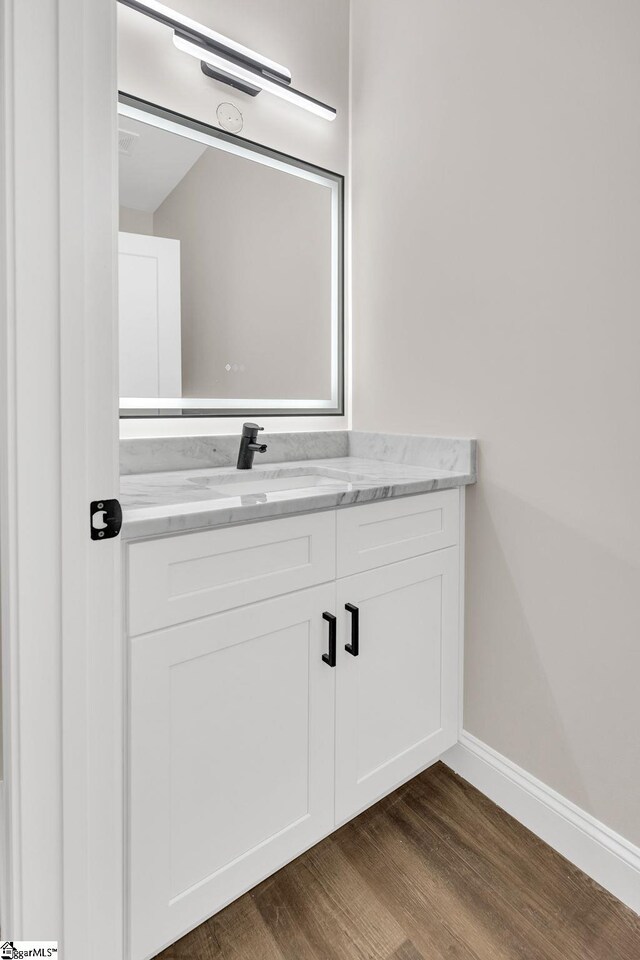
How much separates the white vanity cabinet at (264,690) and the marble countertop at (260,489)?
0.04 m

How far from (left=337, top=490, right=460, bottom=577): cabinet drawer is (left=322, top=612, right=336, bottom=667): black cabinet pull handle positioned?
94mm

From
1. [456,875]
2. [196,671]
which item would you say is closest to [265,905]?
[456,875]

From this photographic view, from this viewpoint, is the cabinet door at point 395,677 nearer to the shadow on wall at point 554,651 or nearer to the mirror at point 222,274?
the shadow on wall at point 554,651

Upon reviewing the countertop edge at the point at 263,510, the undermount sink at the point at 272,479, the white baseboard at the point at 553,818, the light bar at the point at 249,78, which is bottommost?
the white baseboard at the point at 553,818

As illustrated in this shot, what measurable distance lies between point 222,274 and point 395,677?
1255 mm

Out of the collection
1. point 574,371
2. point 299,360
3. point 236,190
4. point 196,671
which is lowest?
point 196,671

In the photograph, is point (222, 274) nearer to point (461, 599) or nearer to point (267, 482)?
point (267, 482)

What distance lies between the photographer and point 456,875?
1222mm

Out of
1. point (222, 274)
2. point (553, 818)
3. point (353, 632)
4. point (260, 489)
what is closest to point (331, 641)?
point (353, 632)

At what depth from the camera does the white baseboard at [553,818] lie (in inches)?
45.4

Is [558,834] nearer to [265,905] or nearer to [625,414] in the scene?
[265,905]

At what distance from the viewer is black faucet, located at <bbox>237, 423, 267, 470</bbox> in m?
1.53

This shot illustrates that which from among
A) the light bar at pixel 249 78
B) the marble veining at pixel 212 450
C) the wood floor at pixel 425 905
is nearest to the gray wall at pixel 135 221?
the light bar at pixel 249 78

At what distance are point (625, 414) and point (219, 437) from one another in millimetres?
1062
